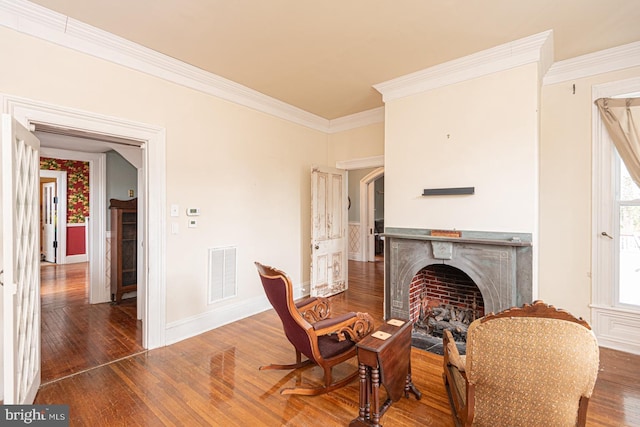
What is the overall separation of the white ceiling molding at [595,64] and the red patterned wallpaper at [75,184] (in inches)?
387

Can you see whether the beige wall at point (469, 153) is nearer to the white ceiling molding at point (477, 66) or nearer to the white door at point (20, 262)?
the white ceiling molding at point (477, 66)

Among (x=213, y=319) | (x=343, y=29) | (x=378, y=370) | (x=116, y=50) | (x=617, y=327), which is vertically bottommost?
(x=213, y=319)

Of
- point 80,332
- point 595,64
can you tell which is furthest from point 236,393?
point 595,64

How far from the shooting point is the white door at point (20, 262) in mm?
1671

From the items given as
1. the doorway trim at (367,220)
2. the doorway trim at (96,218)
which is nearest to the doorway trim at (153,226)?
the doorway trim at (96,218)

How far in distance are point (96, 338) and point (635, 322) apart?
5713mm

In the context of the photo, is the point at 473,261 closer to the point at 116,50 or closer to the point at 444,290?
the point at 444,290

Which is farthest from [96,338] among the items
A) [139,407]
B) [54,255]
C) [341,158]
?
[54,255]

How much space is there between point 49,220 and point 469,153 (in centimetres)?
1054

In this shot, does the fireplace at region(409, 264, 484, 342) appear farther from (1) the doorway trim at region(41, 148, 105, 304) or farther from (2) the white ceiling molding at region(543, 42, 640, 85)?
(1) the doorway trim at region(41, 148, 105, 304)

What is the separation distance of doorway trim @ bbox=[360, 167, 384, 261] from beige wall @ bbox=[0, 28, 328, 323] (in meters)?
3.61

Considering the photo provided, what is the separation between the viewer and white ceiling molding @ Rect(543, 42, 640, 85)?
293 cm

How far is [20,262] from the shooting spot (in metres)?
1.96

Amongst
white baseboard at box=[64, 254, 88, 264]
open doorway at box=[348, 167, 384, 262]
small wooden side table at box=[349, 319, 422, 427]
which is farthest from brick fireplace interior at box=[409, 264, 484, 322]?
white baseboard at box=[64, 254, 88, 264]
